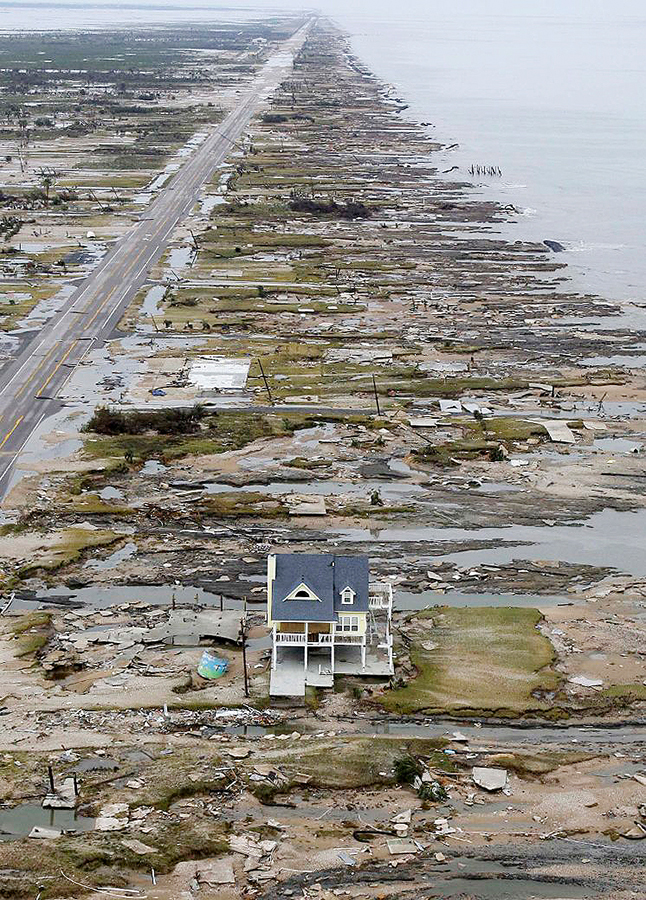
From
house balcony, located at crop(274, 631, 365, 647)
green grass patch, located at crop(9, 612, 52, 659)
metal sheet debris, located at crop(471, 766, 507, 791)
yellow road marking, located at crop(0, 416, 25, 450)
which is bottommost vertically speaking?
metal sheet debris, located at crop(471, 766, 507, 791)

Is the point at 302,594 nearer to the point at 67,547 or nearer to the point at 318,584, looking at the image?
the point at 318,584

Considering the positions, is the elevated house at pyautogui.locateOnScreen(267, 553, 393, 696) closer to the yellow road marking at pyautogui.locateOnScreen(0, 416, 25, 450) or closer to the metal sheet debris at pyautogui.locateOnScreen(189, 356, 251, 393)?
the yellow road marking at pyautogui.locateOnScreen(0, 416, 25, 450)

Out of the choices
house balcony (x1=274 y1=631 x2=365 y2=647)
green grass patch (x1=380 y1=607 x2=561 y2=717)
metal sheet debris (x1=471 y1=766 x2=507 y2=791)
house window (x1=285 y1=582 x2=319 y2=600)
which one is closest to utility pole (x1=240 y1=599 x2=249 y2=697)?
house balcony (x1=274 y1=631 x2=365 y2=647)

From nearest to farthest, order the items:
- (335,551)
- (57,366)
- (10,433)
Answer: (335,551) → (10,433) → (57,366)

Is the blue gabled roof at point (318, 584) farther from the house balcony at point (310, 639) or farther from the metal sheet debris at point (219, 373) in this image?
the metal sheet debris at point (219, 373)

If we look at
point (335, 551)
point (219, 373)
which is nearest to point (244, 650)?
point (335, 551)

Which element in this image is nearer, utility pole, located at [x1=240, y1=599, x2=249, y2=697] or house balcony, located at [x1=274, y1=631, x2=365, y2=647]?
utility pole, located at [x1=240, y1=599, x2=249, y2=697]
